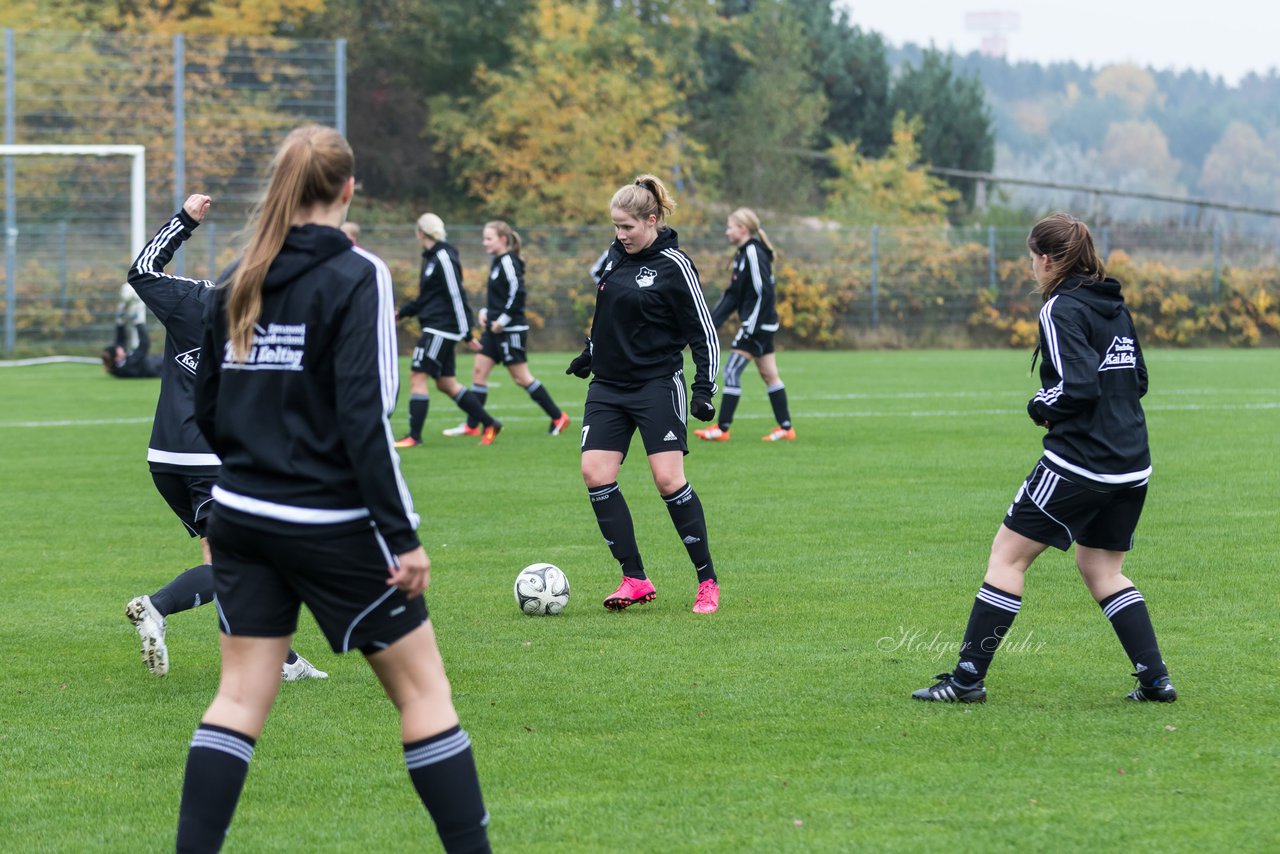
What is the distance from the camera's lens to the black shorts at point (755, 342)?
14.8m

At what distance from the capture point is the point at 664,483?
743 cm

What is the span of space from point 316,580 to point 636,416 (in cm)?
391

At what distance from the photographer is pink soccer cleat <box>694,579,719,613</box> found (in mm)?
7312

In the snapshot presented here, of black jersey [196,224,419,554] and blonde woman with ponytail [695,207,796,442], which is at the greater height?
black jersey [196,224,419,554]

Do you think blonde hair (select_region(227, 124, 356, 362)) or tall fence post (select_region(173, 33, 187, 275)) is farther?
tall fence post (select_region(173, 33, 187, 275))

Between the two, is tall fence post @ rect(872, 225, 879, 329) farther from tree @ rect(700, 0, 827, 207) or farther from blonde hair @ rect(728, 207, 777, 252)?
blonde hair @ rect(728, 207, 777, 252)

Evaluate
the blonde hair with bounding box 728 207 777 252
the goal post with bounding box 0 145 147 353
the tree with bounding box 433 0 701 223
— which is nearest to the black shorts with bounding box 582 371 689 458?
the blonde hair with bounding box 728 207 777 252

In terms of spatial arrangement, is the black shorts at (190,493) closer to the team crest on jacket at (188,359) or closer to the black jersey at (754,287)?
the team crest on jacket at (188,359)

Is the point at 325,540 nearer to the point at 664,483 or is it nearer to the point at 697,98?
the point at 664,483

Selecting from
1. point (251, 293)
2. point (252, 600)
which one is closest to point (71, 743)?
point (252, 600)

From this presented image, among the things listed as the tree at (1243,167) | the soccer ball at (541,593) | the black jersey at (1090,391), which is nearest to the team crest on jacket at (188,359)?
the soccer ball at (541,593)

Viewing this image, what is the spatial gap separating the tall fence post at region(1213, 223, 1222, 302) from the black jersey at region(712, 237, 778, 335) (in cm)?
2303

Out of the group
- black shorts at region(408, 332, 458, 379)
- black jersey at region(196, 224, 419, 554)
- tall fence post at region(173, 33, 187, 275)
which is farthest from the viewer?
tall fence post at region(173, 33, 187, 275)

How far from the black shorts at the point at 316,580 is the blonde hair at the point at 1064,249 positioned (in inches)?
110
